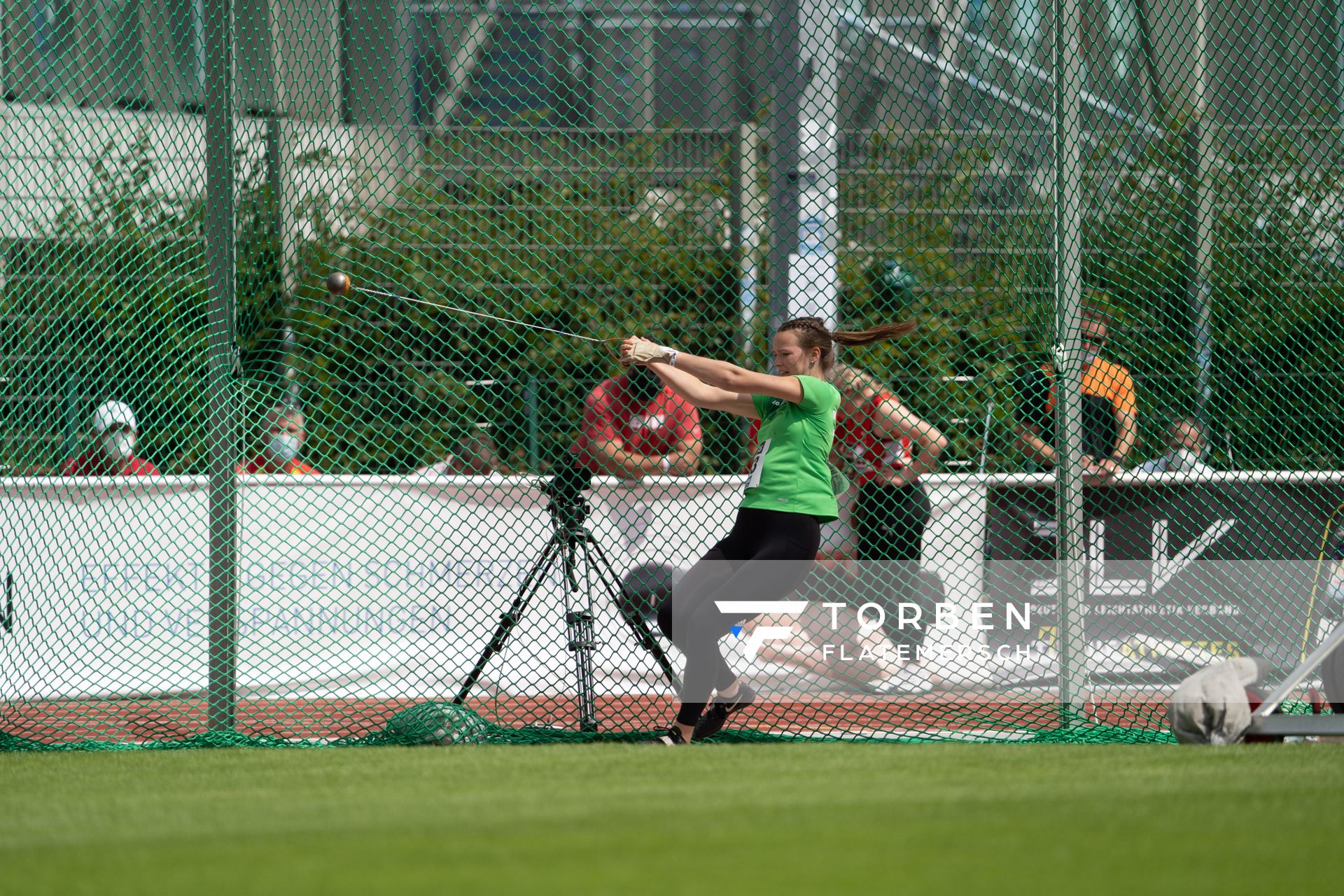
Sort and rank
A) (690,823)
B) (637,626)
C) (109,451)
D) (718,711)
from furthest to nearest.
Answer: (109,451), (637,626), (718,711), (690,823)

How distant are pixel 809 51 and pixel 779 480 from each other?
258 centimetres

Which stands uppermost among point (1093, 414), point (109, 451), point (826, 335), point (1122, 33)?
point (1122, 33)

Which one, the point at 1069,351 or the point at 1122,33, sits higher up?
the point at 1122,33

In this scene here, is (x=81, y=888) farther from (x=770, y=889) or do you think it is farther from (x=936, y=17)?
(x=936, y=17)

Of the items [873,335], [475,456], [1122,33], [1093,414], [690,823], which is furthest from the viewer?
[475,456]

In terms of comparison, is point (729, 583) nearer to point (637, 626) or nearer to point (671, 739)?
point (671, 739)

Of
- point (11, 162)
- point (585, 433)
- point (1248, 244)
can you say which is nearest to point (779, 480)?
point (585, 433)

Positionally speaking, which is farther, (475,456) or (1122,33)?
(475,456)

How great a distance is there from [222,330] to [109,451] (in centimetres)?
115

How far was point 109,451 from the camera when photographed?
795cm

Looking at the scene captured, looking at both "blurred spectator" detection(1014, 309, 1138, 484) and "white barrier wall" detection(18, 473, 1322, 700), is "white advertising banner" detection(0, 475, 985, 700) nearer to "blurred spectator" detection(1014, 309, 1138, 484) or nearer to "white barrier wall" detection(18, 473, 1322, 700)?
"white barrier wall" detection(18, 473, 1322, 700)

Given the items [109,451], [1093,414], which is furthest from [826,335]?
[109,451]

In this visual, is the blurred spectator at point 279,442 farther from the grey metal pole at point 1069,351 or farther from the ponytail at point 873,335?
the grey metal pole at point 1069,351

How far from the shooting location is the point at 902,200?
8.54 meters
